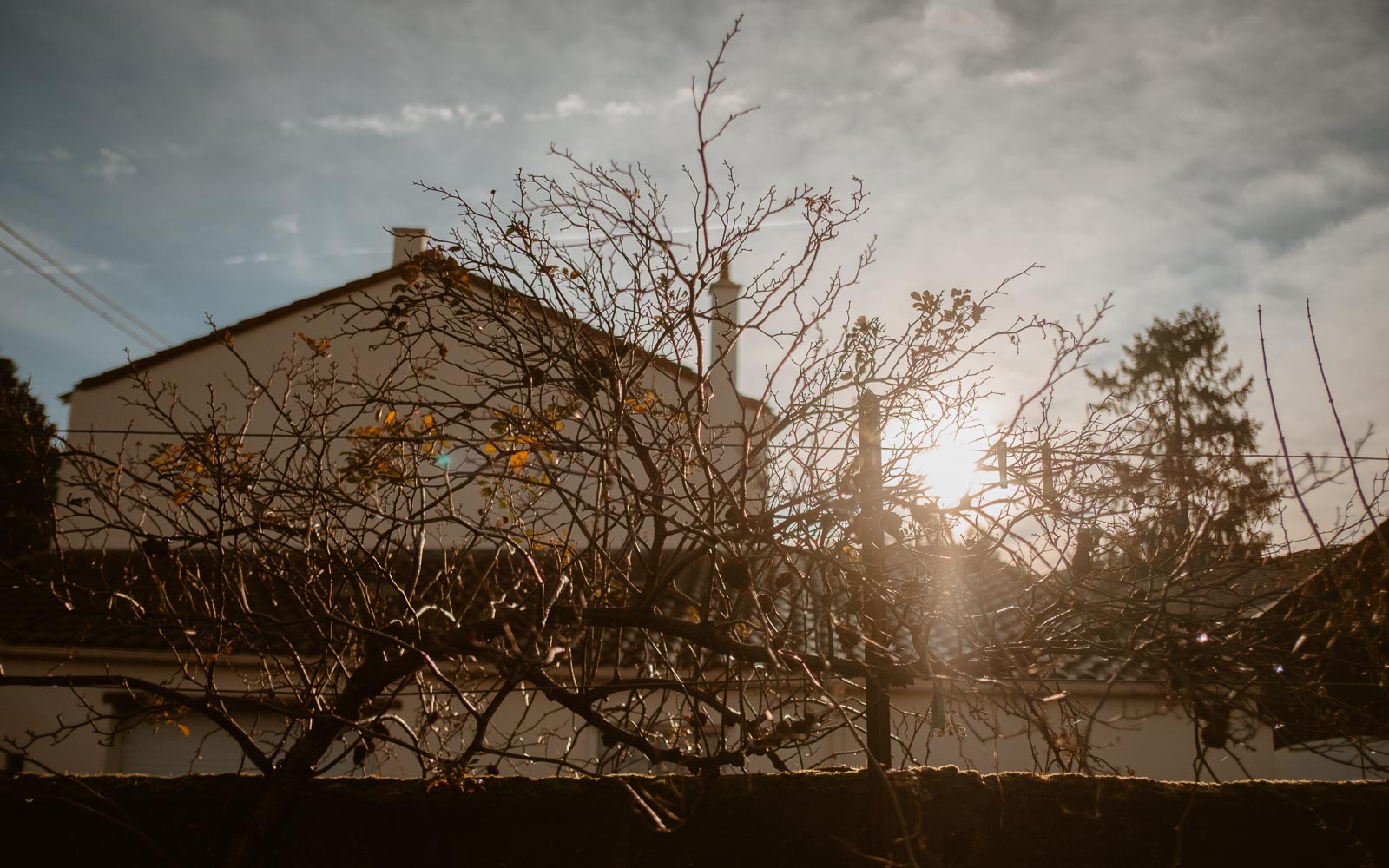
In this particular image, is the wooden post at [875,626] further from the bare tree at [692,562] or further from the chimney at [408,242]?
the chimney at [408,242]

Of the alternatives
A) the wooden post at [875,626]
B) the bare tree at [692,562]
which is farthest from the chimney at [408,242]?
the wooden post at [875,626]

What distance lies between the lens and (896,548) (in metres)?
4.50

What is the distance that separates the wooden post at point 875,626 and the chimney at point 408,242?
208 centimetres

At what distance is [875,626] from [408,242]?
Result: 9742 mm

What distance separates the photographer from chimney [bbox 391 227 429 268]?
12.7 ft

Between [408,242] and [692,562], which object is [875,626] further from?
[408,242]

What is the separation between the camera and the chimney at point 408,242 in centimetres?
388

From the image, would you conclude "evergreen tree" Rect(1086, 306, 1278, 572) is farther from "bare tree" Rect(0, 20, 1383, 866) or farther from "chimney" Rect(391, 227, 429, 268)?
"chimney" Rect(391, 227, 429, 268)

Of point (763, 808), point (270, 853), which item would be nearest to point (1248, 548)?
point (763, 808)

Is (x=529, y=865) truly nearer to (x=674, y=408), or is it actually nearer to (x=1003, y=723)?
(x=674, y=408)

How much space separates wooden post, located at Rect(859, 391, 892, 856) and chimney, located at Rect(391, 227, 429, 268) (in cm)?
208

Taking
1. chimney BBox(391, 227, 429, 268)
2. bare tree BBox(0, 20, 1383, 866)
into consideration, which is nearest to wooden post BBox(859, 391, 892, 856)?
bare tree BBox(0, 20, 1383, 866)

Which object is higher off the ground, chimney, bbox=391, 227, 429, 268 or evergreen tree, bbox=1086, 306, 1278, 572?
chimney, bbox=391, 227, 429, 268

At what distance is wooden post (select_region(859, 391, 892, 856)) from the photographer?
3.87 m
